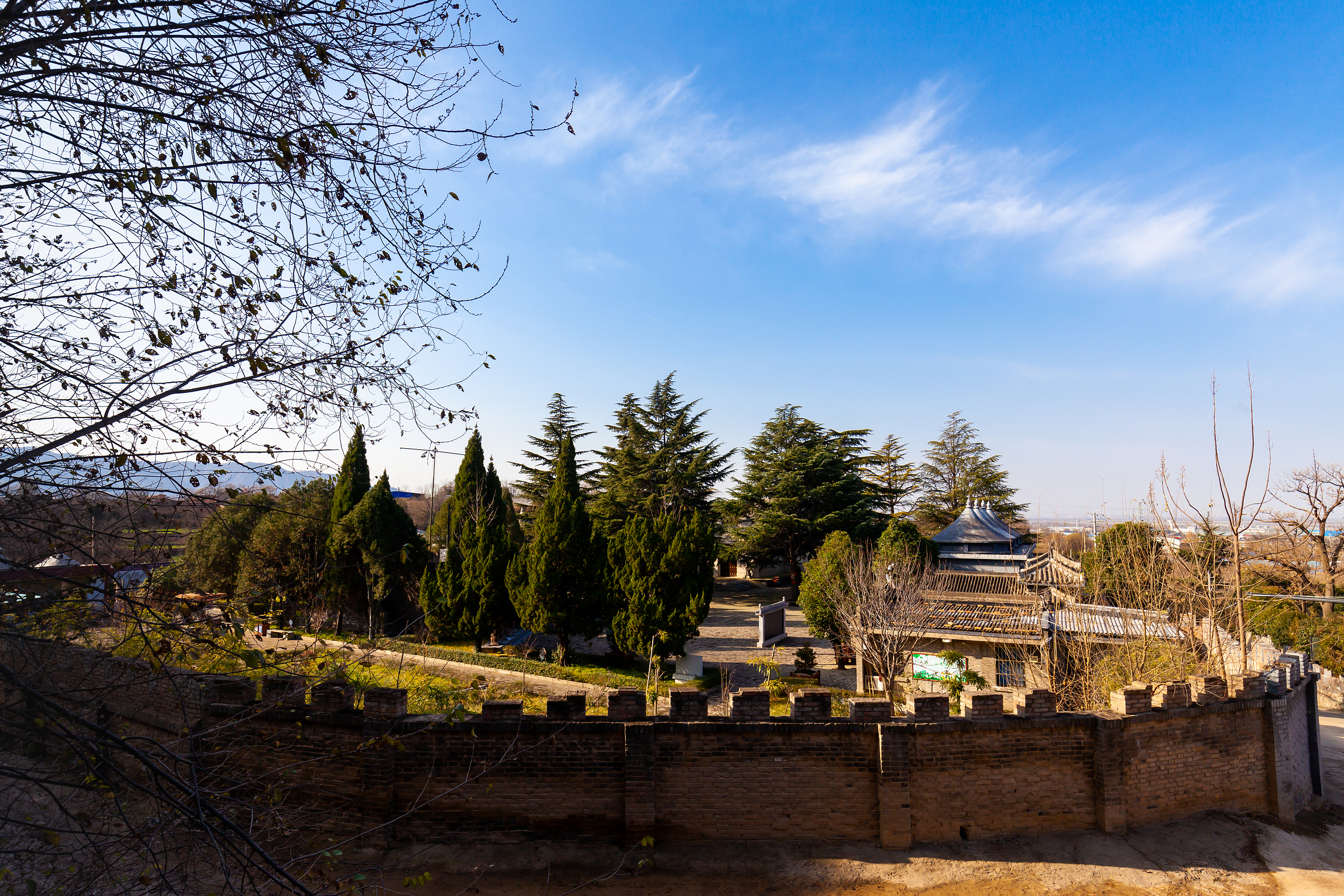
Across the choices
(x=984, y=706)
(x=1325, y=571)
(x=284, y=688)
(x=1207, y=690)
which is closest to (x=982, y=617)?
(x=1207, y=690)

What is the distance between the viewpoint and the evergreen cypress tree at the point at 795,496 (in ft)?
110

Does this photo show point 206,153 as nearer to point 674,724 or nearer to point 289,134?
point 289,134

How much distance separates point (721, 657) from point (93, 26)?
20.9 metres

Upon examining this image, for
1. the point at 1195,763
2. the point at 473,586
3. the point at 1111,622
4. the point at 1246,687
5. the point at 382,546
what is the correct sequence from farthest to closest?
the point at 382,546 → the point at 473,586 → the point at 1111,622 → the point at 1246,687 → the point at 1195,763

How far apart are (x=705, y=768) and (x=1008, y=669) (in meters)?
10.2

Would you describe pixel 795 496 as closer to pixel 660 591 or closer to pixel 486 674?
pixel 660 591

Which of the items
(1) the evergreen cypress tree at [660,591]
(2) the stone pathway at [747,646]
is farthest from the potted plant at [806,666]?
(1) the evergreen cypress tree at [660,591]

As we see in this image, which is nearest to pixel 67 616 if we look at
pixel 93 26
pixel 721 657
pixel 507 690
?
pixel 93 26

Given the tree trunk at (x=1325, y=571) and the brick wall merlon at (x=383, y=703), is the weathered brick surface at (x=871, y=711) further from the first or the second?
the tree trunk at (x=1325, y=571)

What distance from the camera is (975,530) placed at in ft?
90.2

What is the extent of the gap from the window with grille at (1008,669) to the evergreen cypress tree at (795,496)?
1678 cm

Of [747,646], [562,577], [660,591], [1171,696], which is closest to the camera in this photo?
[1171,696]

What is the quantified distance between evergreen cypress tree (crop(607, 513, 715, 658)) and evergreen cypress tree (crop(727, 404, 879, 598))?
15.3 metres

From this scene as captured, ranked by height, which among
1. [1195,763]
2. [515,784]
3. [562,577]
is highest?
[562,577]
